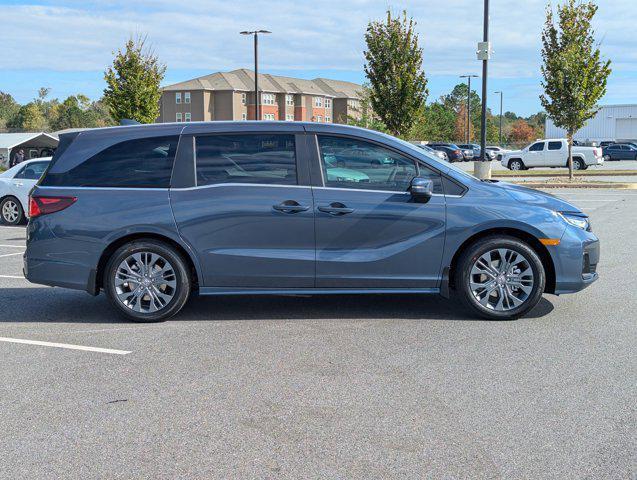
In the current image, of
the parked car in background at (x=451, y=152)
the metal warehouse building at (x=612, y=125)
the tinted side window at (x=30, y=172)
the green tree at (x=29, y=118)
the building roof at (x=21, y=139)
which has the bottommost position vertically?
the tinted side window at (x=30, y=172)

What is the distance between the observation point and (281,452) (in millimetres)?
3908

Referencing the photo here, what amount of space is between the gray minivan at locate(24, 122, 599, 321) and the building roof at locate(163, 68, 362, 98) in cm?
8650

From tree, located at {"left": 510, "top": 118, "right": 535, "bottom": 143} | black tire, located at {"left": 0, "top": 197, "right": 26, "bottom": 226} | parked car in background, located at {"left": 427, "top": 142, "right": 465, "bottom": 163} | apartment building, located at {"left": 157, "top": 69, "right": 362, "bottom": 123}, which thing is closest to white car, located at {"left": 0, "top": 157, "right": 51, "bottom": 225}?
black tire, located at {"left": 0, "top": 197, "right": 26, "bottom": 226}

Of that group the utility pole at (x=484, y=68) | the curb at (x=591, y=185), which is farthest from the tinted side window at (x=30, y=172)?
the curb at (x=591, y=185)

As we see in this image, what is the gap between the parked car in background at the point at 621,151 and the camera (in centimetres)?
5875

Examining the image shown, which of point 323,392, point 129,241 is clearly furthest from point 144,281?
point 323,392

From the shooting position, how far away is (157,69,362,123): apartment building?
91.6m

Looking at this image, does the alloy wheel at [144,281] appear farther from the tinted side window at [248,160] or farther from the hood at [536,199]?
the hood at [536,199]

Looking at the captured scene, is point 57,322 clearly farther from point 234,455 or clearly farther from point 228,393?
point 234,455

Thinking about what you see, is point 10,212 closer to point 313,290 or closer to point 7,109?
point 313,290

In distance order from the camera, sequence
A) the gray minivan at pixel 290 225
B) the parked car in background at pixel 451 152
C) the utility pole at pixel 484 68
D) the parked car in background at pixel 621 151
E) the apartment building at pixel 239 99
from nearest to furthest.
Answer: the gray minivan at pixel 290 225 < the utility pole at pixel 484 68 < the parked car in background at pixel 451 152 < the parked car in background at pixel 621 151 < the apartment building at pixel 239 99

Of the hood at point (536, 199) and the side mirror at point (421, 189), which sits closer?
the side mirror at point (421, 189)

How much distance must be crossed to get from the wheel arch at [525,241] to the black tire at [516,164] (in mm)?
37797

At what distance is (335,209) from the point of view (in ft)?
22.1
